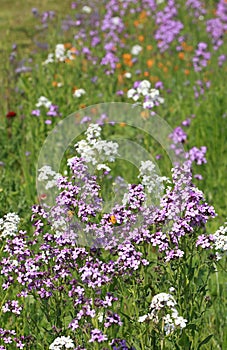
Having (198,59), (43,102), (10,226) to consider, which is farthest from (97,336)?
(198,59)

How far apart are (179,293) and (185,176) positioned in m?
0.46

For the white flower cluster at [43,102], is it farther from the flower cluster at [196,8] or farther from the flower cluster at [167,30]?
the flower cluster at [196,8]

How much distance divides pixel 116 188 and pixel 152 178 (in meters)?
0.92

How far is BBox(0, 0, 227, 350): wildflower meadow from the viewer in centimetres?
250

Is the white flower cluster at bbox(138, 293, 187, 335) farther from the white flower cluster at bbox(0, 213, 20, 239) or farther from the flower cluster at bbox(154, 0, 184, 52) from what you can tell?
the flower cluster at bbox(154, 0, 184, 52)

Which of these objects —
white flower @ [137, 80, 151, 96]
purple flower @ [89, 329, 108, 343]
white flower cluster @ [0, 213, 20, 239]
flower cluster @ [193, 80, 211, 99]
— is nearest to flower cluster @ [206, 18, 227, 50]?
flower cluster @ [193, 80, 211, 99]

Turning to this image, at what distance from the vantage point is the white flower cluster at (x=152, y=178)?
2.67 metres

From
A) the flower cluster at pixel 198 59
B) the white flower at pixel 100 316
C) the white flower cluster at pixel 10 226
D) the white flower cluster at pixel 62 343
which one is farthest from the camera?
the flower cluster at pixel 198 59

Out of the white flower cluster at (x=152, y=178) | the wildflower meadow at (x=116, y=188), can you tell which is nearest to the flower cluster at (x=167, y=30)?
the wildflower meadow at (x=116, y=188)

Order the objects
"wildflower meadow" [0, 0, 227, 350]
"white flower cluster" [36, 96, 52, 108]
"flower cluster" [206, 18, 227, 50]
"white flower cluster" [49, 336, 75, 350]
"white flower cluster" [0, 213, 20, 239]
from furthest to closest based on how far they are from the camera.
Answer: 1. "flower cluster" [206, 18, 227, 50]
2. "white flower cluster" [36, 96, 52, 108]
3. "white flower cluster" [0, 213, 20, 239]
4. "wildflower meadow" [0, 0, 227, 350]
5. "white flower cluster" [49, 336, 75, 350]

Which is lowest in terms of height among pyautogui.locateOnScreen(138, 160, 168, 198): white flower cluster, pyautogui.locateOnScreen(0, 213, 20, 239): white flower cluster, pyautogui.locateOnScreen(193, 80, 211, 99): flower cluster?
pyautogui.locateOnScreen(0, 213, 20, 239): white flower cluster

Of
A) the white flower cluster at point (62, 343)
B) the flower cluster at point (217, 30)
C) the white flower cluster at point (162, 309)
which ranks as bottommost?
the white flower cluster at point (62, 343)

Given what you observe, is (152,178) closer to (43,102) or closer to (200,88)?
(43,102)

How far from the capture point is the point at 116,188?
3619 mm
